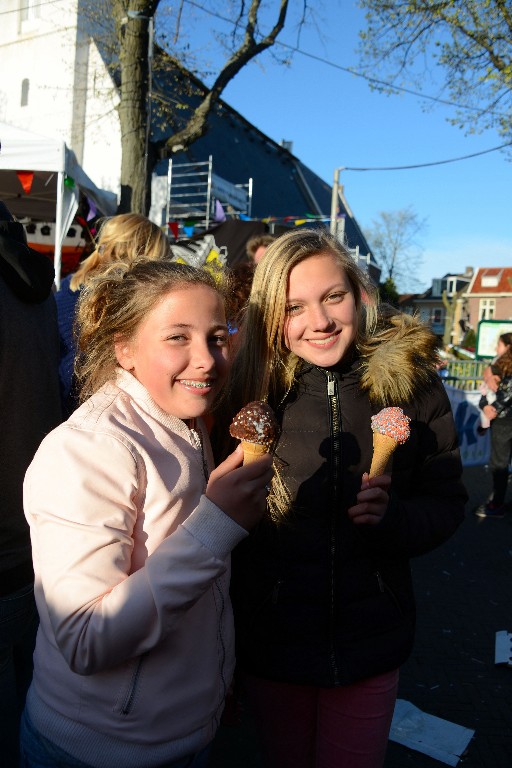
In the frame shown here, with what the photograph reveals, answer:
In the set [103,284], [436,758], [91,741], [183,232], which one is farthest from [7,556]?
[183,232]

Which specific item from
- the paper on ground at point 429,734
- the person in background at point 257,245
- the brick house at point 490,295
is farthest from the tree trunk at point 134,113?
the brick house at point 490,295

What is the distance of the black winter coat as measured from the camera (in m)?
1.83

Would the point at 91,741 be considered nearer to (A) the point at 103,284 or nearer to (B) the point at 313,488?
(B) the point at 313,488

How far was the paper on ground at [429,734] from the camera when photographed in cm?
320

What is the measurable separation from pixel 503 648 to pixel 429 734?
46.3 inches

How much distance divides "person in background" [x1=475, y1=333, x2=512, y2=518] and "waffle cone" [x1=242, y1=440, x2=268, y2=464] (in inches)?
259

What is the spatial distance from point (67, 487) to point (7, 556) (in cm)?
89

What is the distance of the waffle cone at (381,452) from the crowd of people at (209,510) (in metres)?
0.07

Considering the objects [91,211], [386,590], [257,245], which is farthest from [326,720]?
[91,211]

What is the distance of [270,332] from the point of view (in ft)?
6.59

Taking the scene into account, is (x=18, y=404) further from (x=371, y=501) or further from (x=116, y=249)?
(x=116, y=249)

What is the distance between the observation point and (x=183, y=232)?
504 inches

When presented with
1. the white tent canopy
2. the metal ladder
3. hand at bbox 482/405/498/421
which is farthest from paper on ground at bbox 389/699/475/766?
the metal ladder

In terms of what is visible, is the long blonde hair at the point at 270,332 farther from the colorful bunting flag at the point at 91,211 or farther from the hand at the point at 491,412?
the colorful bunting flag at the point at 91,211
